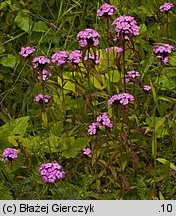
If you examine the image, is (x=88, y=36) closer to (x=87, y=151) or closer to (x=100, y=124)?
(x=100, y=124)

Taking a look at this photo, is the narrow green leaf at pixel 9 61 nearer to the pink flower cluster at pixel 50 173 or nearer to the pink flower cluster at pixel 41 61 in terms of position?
the pink flower cluster at pixel 41 61

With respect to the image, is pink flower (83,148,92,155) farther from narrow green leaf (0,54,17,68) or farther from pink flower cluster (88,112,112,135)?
narrow green leaf (0,54,17,68)

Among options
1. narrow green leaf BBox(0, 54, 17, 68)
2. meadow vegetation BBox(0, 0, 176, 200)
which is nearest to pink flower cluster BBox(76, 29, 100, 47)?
meadow vegetation BBox(0, 0, 176, 200)

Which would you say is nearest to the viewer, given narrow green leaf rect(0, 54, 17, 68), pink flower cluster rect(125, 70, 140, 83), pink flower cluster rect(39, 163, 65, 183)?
pink flower cluster rect(39, 163, 65, 183)

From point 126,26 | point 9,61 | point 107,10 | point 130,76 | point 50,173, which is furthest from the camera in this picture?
point 9,61

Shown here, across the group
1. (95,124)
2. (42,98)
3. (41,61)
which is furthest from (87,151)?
(41,61)

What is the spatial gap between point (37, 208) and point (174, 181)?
0.66m

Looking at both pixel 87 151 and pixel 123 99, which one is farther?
pixel 87 151

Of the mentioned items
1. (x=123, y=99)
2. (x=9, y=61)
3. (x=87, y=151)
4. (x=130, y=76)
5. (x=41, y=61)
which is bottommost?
(x=87, y=151)

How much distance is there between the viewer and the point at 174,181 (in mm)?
2338

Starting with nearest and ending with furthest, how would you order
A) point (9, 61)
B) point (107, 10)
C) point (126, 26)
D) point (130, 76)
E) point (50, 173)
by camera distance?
point (50, 173) → point (126, 26) → point (107, 10) → point (130, 76) → point (9, 61)

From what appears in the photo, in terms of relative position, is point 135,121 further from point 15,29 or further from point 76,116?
point 15,29

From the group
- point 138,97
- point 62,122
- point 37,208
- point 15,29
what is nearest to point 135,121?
point 138,97

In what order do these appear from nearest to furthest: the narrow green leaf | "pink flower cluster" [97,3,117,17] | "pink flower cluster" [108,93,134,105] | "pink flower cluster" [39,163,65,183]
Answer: "pink flower cluster" [39,163,65,183] → "pink flower cluster" [108,93,134,105] → "pink flower cluster" [97,3,117,17] → the narrow green leaf
